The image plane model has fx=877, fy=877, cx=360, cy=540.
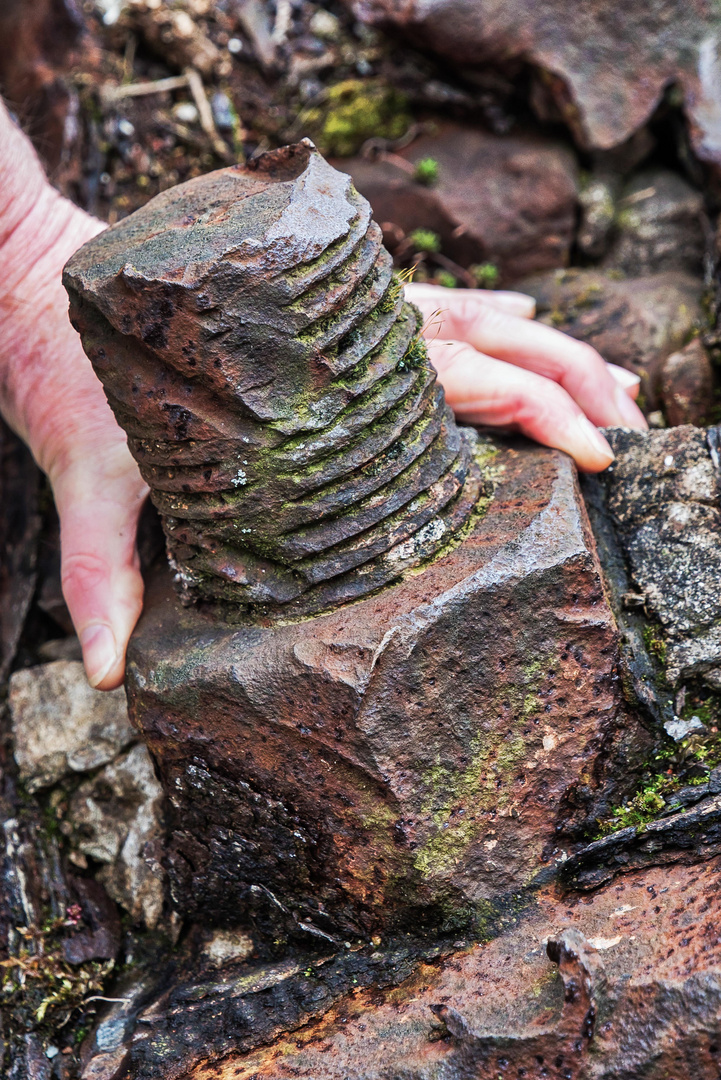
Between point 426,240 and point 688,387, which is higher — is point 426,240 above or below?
above

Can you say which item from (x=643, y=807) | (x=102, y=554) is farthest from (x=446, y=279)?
(x=643, y=807)

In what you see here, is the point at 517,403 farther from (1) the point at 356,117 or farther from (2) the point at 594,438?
(1) the point at 356,117

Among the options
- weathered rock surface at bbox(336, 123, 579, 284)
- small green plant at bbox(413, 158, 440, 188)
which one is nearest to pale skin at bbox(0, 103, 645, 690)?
weathered rock surface at bbox(336, 123, 579, 284)

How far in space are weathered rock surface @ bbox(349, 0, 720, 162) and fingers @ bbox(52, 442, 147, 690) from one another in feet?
8.79

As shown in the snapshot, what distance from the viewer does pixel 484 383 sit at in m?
3.06

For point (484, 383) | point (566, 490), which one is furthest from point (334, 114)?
point (566, 490)

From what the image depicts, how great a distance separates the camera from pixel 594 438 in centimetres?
288

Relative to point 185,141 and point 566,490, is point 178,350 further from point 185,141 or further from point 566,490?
point 185,141

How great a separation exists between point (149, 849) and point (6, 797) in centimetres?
70

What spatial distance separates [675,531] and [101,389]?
2.23 metres

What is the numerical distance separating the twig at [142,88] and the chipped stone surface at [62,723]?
3.08m

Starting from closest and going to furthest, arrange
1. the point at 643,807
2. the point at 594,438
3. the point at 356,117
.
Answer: the point at 643,807
the point at 594,438
the point at 356,117

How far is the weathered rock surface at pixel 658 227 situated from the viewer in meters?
4.35

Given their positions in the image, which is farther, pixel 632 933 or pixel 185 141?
pixel 185 141
